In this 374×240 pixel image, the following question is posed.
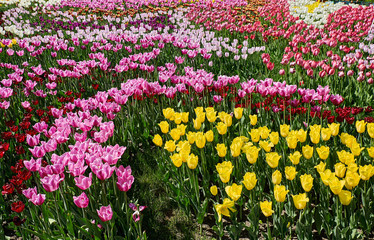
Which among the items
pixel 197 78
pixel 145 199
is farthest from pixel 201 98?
pixel 145 199

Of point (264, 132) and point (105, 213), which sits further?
point (264, 132)

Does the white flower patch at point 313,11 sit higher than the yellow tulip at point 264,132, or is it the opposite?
the white flower patch at point 313,11

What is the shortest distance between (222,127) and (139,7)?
1238cm

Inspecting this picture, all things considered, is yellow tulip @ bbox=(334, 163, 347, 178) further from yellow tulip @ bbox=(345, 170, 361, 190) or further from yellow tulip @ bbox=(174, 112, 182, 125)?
yellow tulip @ bbox=(174, 112, 182, 125)

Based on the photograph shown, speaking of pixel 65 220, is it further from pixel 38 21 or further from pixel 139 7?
pixel 139 7

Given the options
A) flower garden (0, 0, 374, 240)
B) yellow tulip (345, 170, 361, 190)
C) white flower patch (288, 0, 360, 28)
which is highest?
white flower patch (288, 0, 360, 28)

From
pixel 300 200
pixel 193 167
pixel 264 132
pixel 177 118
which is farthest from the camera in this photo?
pixel 177 118

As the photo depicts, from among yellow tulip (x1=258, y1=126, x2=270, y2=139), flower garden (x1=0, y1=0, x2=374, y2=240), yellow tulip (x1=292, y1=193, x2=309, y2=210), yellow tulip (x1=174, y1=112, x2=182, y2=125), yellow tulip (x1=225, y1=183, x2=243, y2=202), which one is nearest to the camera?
yellow tulip (x1=292, y1=193, x2=309, y2=210)

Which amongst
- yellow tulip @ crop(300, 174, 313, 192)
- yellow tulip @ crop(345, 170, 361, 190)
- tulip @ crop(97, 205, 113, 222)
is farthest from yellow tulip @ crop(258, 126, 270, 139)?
tulip @ crop(97, 205, 113, 222)

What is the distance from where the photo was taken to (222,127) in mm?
2791

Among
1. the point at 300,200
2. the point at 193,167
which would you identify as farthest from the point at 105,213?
the point at 300,200

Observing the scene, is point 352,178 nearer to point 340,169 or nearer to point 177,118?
point 340,169

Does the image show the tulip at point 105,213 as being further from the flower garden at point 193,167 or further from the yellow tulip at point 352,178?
the yellow tulip at point 352,178

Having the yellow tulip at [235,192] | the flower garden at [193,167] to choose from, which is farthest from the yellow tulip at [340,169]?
the yellow tulip at [235,192]
